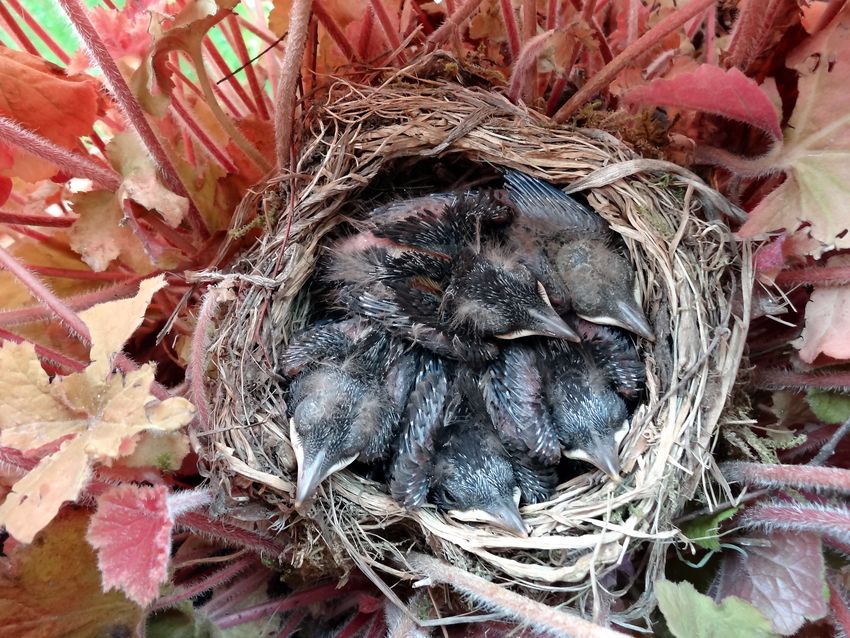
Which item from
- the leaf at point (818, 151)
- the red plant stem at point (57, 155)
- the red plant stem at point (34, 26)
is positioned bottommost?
the leaf at point (818, 151)

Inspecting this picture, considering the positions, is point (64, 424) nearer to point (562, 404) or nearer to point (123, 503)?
point (123, 503)

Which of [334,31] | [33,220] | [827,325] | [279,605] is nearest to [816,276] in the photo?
[827,325]

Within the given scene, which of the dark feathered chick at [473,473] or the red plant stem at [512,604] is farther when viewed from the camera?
the dark feathered chick at [473,473]

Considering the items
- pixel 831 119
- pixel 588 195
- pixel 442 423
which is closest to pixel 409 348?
pixel 442 423

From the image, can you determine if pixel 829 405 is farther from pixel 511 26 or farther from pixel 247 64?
pixel 247 64

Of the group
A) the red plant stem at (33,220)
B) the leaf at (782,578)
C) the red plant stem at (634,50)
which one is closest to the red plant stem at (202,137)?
the red plant stem at (33,220)

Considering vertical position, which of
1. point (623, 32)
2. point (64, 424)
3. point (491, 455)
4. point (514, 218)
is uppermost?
point (64, 424)

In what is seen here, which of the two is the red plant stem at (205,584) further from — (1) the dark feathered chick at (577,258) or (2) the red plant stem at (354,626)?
(1) the dark feathered chick at (577,258)
